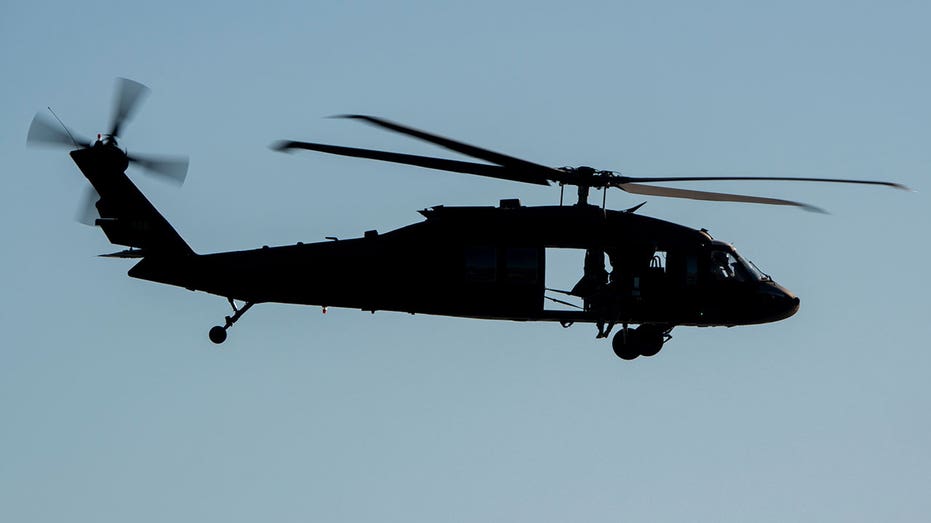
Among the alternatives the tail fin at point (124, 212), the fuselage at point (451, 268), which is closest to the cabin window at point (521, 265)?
the fuselage at point (451, 268)

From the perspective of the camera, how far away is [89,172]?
110 feet

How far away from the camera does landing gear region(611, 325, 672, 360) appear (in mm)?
33844

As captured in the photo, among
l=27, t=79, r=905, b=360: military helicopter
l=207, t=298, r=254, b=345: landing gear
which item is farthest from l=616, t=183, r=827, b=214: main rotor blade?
l=207, t=298, r=254, b=345: landing gear

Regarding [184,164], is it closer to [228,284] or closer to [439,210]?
[228,284]

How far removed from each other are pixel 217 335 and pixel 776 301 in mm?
14931

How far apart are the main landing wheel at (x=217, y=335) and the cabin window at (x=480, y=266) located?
6458mm

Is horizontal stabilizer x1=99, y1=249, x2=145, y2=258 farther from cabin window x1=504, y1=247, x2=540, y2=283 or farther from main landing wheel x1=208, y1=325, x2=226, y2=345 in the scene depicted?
cabin window x1=504, y1=247, x2=540, y2=283

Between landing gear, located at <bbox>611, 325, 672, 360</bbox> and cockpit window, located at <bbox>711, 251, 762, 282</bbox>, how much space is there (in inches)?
84.7

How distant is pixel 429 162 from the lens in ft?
93.5

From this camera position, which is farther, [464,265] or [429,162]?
[464,265]

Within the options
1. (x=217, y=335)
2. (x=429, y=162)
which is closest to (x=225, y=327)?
(x=217, y=335)

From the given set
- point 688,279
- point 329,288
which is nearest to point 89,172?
point 329,288

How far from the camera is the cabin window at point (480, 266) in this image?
105 feet

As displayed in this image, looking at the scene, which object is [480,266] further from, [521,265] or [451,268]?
[521,265]
